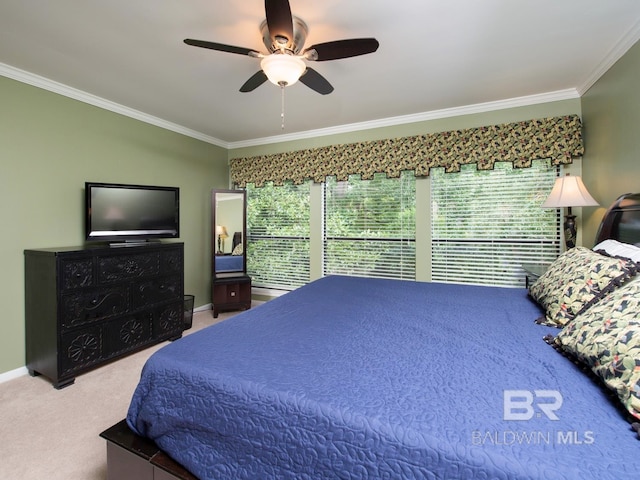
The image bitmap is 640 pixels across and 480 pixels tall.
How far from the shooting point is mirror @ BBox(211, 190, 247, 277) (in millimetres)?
4273

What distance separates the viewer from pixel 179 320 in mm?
3369

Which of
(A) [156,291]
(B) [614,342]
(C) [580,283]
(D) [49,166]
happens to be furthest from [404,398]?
(D) [49,166]

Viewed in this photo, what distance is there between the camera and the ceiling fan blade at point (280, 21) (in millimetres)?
1516

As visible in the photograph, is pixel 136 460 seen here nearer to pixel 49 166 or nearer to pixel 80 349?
pixel 80 349

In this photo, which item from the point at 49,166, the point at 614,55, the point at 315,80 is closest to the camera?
the point at 315,80

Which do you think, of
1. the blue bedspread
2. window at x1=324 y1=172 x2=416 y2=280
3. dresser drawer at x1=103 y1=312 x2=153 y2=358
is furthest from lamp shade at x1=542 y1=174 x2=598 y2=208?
dresser drawer at x1=103 y1=312 x2=153 y2=358

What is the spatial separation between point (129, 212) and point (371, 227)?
273 cm

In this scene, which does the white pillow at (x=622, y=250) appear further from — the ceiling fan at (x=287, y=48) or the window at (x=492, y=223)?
the ceiling fan at (x=287, y=48)

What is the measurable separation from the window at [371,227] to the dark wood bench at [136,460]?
10.1 feet

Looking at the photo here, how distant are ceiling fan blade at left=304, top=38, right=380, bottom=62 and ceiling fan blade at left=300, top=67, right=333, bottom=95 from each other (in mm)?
191

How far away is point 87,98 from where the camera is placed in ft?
9.87

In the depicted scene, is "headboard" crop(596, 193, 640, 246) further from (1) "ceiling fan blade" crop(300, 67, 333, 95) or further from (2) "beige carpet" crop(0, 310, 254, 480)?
(2) "beige carpet" crop(0, 310, 254, 480)

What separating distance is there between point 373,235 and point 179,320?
248 cm

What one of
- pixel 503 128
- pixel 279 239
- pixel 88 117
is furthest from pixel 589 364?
pixel 88 117
